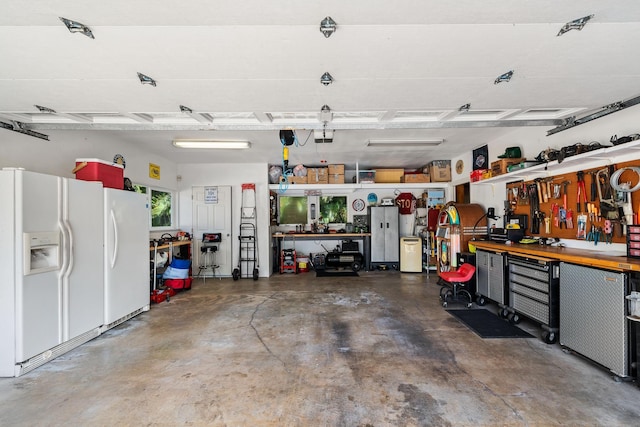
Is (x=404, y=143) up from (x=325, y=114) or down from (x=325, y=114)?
up

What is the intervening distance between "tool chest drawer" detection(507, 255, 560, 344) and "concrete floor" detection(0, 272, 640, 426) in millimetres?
252

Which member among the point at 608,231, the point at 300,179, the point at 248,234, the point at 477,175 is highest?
the point at 300,179

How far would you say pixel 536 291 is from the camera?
3.13 m

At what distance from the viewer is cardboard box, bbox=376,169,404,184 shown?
718 centimetres

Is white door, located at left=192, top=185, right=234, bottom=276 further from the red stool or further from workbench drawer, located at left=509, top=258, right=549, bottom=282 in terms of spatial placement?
workbench drawer, located at left=509, top=258, right=549, bottom=282

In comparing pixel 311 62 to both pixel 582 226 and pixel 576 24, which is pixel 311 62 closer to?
pixel 576 24

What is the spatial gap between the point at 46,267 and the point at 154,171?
3357 mm

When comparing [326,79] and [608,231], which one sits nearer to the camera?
[326,79]

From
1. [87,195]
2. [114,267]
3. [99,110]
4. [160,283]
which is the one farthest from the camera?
[160,283]

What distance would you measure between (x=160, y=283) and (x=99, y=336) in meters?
1.97

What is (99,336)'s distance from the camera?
3352 mm

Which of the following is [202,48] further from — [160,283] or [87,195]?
[160,283]

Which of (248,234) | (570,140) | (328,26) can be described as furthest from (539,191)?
(248,234)

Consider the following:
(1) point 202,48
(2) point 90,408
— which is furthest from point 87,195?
(1) point 202,48
